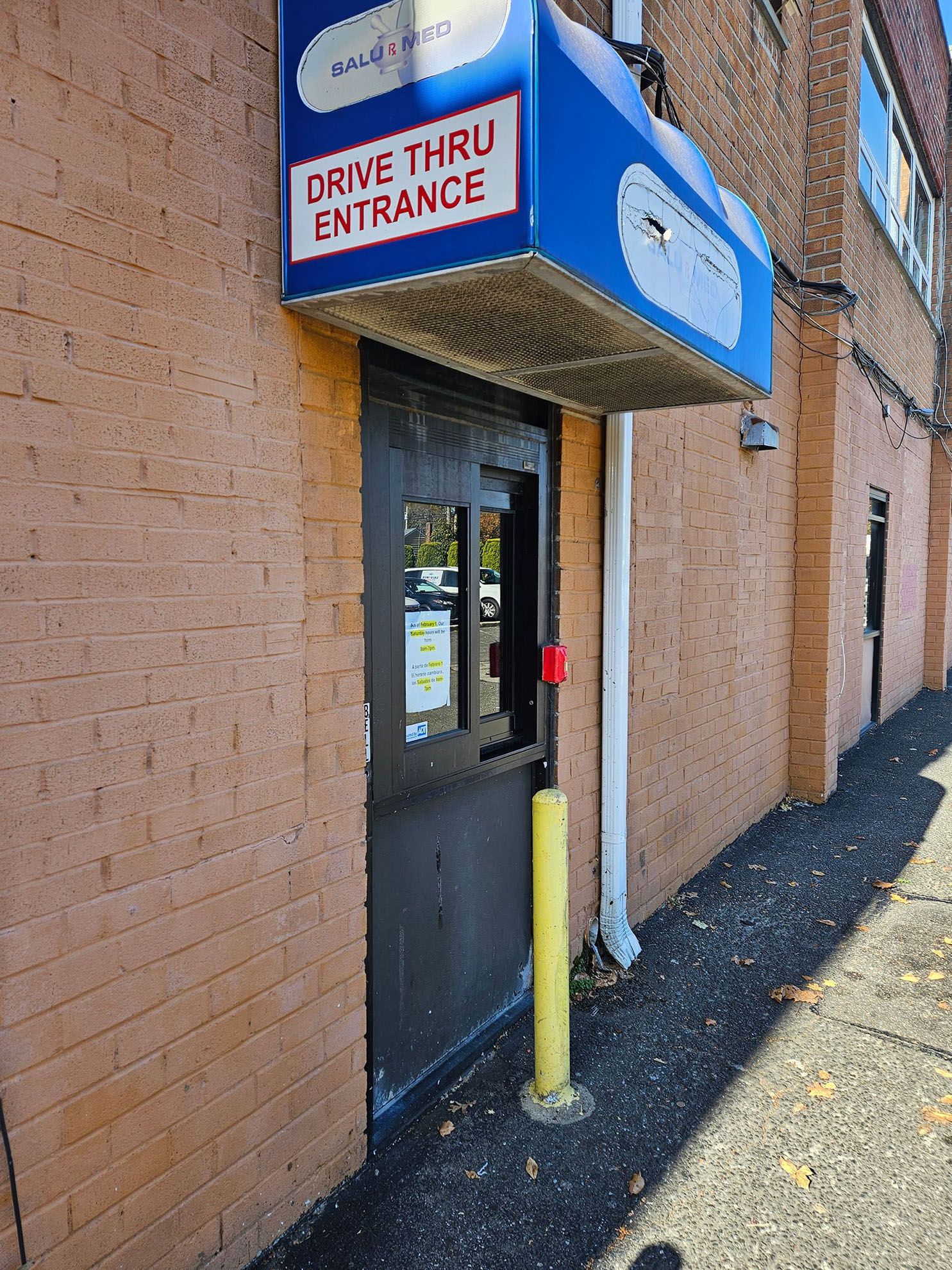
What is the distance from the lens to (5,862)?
161 cm

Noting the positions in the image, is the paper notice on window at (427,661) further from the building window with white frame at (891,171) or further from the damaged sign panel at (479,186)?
the building window with white frame at (891,171)

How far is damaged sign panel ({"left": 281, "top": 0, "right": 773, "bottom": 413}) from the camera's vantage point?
177cm

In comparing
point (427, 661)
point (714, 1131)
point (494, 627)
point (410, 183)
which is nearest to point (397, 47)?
point (410, 183)

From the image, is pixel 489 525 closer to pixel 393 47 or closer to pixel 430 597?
pixel 430 597

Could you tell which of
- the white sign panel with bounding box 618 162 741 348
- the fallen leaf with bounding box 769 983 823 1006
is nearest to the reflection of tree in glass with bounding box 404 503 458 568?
the white sign panel with bounding box 618 162 741 348

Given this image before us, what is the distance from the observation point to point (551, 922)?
2.84 meters

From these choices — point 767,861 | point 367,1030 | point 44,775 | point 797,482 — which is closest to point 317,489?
point 44,775

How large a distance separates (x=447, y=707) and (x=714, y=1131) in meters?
1.74

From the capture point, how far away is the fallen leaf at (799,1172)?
8.50ft

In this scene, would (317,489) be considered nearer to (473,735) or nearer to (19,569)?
(19,569)

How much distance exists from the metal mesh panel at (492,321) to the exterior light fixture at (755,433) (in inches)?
129

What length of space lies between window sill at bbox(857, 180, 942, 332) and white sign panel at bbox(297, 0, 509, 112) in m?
6.71

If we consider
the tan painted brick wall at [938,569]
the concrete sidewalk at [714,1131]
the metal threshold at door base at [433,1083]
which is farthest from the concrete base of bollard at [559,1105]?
the tan painted brick wall at [938,569]

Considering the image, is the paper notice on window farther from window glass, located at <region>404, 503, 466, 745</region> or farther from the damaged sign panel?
the damaged sign panel
